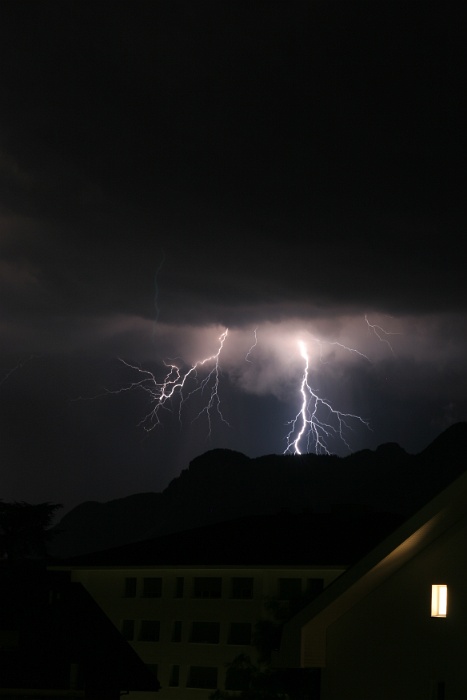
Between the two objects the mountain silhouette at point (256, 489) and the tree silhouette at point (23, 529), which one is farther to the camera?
the mountain silhouette at point (256, 489)

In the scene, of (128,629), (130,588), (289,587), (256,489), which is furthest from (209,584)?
(256,489)

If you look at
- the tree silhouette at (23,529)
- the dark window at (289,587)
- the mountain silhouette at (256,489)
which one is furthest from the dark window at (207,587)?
the mountain silhouette at (256,489)

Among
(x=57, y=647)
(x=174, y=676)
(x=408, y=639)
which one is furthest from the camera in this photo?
(x=174, y=676)

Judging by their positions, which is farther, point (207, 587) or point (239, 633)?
point (207, 587)

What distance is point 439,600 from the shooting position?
38.4 ft

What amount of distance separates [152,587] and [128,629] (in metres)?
2.82

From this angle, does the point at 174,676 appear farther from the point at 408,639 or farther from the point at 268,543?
the point at 408,639

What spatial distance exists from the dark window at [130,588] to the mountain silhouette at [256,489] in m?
95.7

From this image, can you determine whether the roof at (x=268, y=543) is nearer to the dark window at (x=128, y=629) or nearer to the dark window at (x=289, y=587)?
the dark window at (x=289, y=587)

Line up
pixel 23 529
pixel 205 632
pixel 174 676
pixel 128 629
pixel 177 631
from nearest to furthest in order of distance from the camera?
pixel 205 632, pixel 174 676, pixel 177 631, pixel 128 629, pixel 23 529

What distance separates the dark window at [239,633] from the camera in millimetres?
53375

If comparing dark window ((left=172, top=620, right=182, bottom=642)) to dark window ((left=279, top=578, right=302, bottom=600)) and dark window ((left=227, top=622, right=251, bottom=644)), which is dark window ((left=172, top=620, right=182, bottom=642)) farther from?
dark window ((left=279, top=578, right=302, bottom=600))

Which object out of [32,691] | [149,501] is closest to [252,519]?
[32,691]

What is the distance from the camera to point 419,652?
→ 11.8 meters
